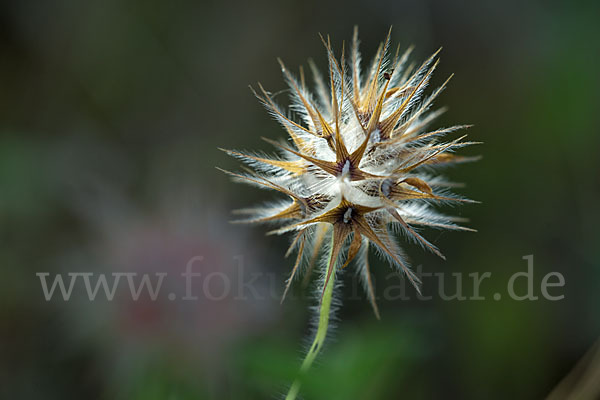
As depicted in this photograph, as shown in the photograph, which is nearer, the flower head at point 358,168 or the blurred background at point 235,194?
the flower head at point 358,168

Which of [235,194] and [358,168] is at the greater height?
[235,194]

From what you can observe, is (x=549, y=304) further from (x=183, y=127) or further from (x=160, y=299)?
(x=183, y=127)

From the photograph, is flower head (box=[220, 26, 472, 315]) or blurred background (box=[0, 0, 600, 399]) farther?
blurred background (box=[0, 0, 600, 399])

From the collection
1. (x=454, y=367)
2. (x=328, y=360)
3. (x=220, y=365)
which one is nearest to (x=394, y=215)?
(x=328, y=360)

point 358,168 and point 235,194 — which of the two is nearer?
point 358,168
